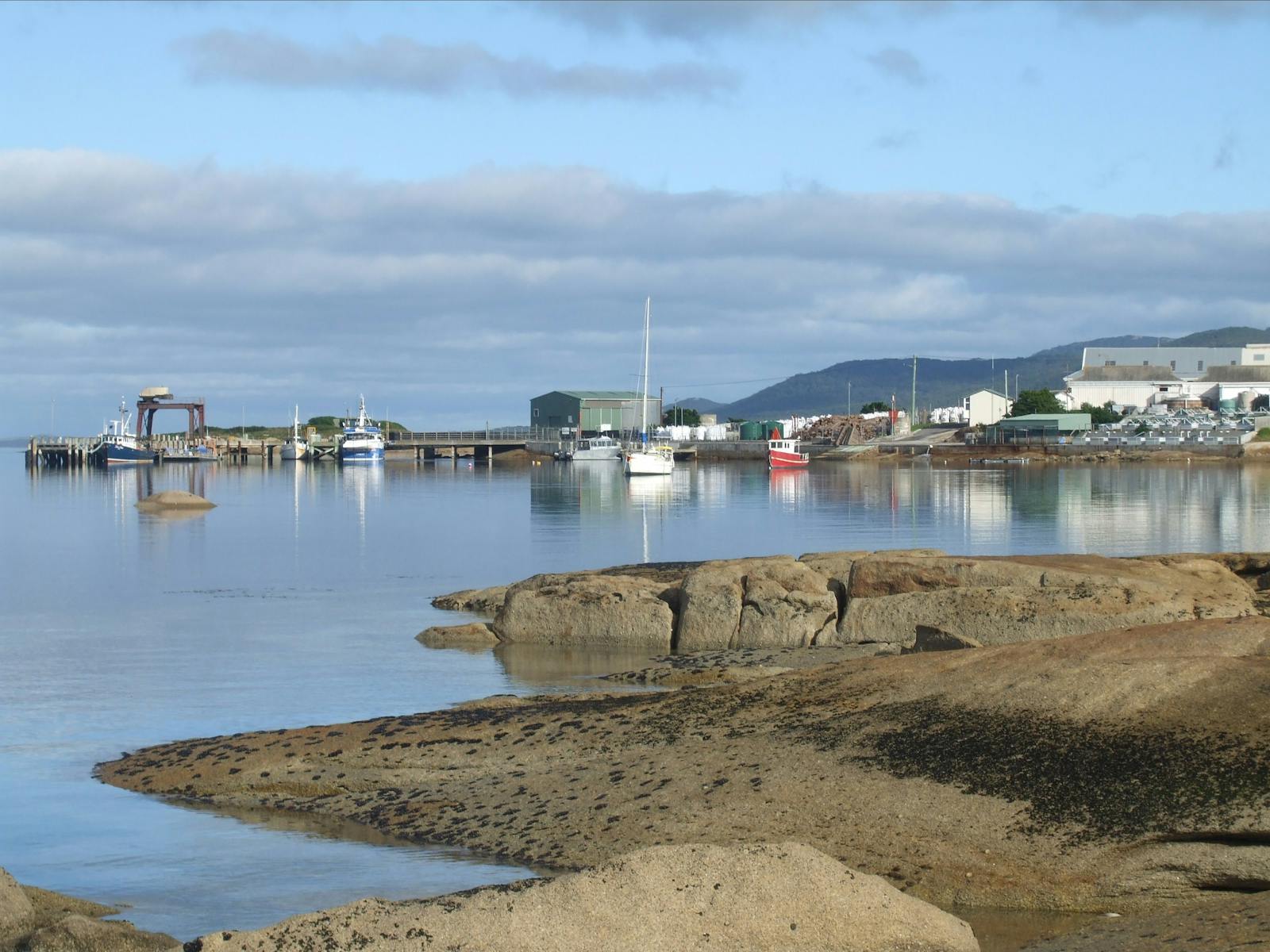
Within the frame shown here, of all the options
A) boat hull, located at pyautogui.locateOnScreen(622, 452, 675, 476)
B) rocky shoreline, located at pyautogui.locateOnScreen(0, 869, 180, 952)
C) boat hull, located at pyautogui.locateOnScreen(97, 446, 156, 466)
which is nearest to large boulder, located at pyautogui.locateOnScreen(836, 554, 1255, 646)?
rocky shoreline, located at pyautogui.locateOnScreen(0, 869, 180, 952)

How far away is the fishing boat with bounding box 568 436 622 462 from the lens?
150 m

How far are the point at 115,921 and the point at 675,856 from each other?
4.46 meters

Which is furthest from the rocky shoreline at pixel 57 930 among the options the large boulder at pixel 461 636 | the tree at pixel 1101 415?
the tree at pixel 1101 415

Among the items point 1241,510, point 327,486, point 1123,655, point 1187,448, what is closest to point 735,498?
point 1241,510

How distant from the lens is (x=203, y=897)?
11625 mm

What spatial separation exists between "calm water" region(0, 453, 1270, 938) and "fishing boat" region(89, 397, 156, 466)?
178 feet

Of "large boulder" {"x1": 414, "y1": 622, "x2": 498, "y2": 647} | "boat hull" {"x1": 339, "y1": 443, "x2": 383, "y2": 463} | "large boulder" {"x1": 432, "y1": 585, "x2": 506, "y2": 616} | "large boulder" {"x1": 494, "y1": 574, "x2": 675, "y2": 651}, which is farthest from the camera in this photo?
"boat hull" {"x1": 339, "y1": 443, "x2": 383, "y2": 463}

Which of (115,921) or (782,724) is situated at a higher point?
(782,724)

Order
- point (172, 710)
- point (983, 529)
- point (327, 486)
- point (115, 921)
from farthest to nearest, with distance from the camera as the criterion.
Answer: point (327, 486), point (983, 529), point (172, 710), point (115, 921)

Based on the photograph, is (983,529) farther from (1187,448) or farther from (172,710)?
(1187,448)

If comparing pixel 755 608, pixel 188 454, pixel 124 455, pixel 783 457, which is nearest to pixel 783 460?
pixel 783 457

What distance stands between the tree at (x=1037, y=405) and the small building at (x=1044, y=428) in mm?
6370

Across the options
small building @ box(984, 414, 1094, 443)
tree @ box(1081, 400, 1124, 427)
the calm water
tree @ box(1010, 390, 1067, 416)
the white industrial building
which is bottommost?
the calm water

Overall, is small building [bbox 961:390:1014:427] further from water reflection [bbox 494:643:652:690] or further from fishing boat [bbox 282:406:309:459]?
water reflection [bbox 494:643:652:690]
